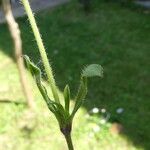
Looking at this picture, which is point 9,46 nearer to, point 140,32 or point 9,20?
point 140,32

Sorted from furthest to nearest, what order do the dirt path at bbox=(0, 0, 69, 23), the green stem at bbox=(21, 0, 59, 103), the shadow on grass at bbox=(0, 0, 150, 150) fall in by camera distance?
the dirt path at bbox=(0, 0, 69, 23), the shadow on grass at bbox=(0, 0, 150, 150), the green stem at bbox=(21, 0, 59, 103)

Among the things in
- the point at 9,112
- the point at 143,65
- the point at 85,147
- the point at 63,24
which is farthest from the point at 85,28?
the point at 85,147

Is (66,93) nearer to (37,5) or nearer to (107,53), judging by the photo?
(107,53)

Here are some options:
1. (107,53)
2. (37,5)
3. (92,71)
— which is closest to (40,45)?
(92,71)

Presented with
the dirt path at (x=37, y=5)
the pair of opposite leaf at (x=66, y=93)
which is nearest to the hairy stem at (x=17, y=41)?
the pair of opposite leaf at (x=66, y=93)

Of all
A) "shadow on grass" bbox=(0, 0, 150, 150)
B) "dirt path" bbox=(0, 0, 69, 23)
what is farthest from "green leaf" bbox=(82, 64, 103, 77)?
"dirt path" bbox=(0, 0, 69, 23)

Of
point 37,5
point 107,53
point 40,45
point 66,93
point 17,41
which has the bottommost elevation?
point 37,5

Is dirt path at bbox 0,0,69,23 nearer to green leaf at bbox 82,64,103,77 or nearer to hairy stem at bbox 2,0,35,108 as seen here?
hairy stem at bbox 2,0,35,108

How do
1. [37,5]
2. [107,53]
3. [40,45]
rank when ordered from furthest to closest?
[37,5], [107,53], [40,45]

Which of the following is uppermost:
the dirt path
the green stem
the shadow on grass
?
the green stem
